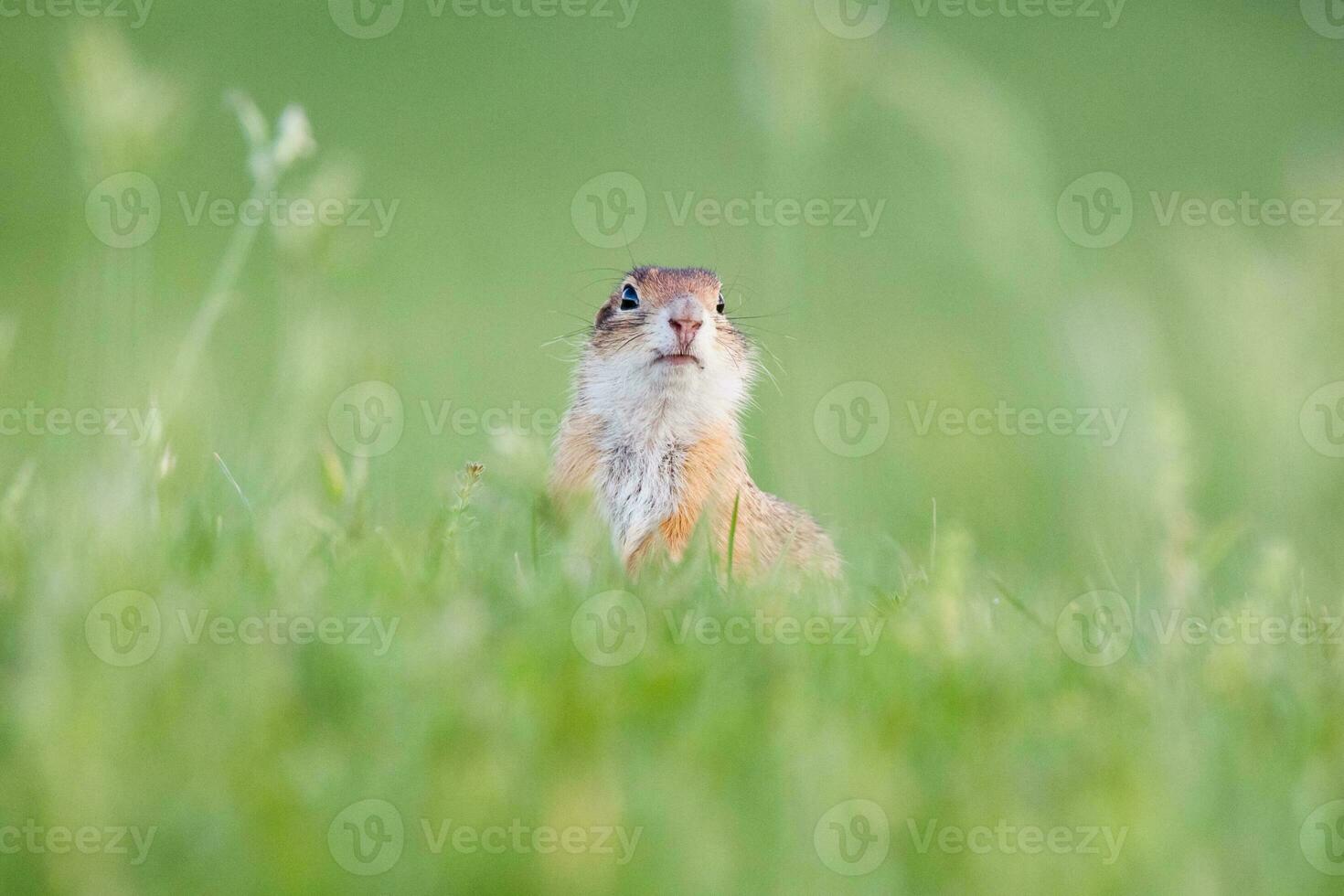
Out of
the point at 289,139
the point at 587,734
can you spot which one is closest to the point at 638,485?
the point at 289,139

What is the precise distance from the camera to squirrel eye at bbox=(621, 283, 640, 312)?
19.3 ft

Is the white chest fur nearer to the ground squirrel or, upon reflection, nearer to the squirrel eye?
the ground squirrel

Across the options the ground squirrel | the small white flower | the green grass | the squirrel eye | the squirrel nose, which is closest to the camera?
the green grass

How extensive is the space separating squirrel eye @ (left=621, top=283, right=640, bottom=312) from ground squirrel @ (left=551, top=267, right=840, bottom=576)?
0.01 metres

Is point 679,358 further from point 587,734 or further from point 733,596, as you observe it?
point 587,734

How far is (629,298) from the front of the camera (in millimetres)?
5914

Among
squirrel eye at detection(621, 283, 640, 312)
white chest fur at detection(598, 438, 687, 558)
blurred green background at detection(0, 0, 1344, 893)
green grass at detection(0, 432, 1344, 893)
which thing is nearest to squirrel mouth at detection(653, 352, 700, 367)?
white chest fur at detection(598, 438, 687, 558)

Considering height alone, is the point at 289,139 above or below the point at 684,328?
below

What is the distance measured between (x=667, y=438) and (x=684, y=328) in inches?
16.7

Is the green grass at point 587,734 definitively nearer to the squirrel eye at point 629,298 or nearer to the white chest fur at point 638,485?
the white chest fur at point 638,485

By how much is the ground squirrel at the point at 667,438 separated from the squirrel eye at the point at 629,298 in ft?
0.05

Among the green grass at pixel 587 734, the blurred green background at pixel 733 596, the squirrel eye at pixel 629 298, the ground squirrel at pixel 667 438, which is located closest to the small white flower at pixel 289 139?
the blurred green background at pixel 733 596

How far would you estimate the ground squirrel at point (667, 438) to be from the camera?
16.6ft

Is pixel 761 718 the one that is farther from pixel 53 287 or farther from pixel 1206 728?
pixel 53 287
